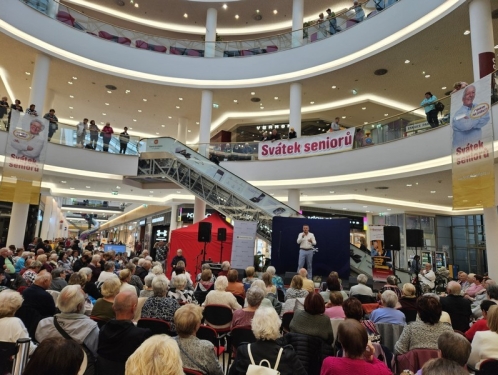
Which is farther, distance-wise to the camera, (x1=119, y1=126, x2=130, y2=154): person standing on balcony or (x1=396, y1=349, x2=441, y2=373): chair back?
(x1=119, y1=126, x2=130, y2=154): person standing on balcony

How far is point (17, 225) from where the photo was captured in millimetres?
13328

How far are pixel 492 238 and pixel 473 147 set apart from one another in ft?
8.40

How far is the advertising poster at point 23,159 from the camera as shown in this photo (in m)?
11.1

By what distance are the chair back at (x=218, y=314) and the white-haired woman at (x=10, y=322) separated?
7.07 ft

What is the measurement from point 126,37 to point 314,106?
9870 mm

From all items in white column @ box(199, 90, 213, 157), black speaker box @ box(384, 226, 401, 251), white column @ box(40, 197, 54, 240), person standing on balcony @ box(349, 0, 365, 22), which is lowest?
black speaker box @ box(384, 226, 401, 251)

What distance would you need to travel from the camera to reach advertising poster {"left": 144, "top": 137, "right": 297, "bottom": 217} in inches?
494

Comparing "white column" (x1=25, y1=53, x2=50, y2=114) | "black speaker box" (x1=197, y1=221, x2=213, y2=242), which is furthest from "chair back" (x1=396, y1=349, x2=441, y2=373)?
"white column" (x1=25, y1=53, x2=50, y2=114)

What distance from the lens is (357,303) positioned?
11.7 ft

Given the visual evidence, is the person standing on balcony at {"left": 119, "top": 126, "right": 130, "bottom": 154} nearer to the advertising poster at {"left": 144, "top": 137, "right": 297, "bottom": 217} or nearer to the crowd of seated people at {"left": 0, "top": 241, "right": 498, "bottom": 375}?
the advertising poster at {"left": 144, "top": 137, "right": 297, "bottom": 217}

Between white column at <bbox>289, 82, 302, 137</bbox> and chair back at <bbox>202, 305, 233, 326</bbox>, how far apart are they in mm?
11806

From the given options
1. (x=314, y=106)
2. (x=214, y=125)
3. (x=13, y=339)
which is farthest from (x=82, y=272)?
(x=214, y=125)

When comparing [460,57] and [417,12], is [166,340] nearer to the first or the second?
[417,12]

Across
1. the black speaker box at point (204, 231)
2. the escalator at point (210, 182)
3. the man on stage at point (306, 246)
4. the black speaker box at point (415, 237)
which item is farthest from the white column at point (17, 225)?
the black speaker box at point (415, 237)
